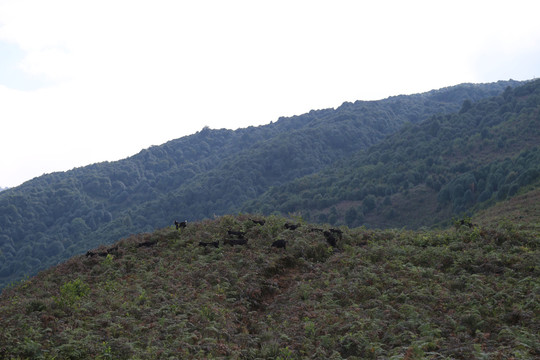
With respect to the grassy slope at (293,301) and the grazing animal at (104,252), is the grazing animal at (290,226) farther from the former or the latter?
the grazing animal at (104,252)

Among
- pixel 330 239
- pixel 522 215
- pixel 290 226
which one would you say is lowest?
pixel 522 215

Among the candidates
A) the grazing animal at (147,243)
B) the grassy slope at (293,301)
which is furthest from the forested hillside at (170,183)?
the grassy slope at (293,301)

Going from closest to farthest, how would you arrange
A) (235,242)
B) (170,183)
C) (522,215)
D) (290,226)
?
1. (235,242)
2. (290,226)
3. (522,215)
4. (170,183)

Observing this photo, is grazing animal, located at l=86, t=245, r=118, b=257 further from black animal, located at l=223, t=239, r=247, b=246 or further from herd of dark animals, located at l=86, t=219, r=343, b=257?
black animal, located at l=223, t=239, r=247, b=246

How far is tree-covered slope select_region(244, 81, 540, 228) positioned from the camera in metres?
58.5

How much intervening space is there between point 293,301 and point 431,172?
68382mm

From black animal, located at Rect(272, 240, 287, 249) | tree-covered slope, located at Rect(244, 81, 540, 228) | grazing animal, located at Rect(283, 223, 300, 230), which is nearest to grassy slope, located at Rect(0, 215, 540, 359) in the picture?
black animal, located at Rect(272, 240, 287, 249)

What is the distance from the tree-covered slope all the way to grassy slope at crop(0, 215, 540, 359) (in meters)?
35.1

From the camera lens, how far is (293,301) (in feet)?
40.6

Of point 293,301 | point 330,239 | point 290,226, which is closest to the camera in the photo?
point 293,301

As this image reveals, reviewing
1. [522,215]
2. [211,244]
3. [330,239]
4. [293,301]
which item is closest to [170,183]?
[522,215]

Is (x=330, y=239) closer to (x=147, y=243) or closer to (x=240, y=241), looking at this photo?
(x=240, y=241)

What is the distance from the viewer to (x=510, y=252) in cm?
1392

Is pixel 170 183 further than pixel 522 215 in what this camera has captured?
Yes
